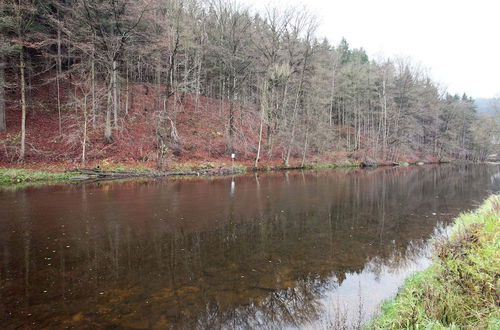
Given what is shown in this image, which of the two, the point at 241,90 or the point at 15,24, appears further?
the point at 241,90

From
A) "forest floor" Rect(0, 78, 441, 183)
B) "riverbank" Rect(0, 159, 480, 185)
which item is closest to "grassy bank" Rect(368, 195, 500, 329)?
"riverbank" Rect(0, 159, 480, 185)

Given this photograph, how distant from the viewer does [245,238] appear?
839 cm

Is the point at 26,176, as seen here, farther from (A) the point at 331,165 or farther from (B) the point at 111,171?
(A) the point at 331,165

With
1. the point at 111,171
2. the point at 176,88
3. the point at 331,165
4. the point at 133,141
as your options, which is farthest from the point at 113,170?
the point at 331,165

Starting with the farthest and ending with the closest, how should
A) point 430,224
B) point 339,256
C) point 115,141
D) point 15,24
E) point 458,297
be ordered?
point 115,141, point 15,24, point 430,224, point 339,256, point 458,297

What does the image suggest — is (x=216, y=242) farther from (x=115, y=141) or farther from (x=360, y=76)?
(x=360, y=76)

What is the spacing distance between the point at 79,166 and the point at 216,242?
17201 millimetres

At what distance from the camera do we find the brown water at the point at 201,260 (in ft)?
15.6

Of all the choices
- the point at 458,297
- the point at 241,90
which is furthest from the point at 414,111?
the point at 458,297

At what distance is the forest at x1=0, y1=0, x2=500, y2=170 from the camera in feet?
76.9

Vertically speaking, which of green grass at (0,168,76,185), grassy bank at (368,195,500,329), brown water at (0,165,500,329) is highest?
green grass at (0,168,76,185)

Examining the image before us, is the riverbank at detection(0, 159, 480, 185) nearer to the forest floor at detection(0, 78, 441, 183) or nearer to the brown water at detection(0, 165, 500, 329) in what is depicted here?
the forest floor at detection(0, 78, 441, 183)

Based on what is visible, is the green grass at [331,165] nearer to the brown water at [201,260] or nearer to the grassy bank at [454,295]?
the brown water at [201,260]

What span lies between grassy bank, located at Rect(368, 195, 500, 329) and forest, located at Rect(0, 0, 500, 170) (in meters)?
21.2
